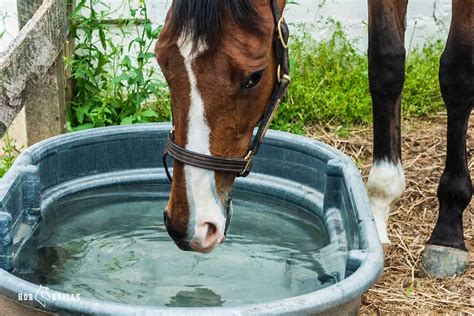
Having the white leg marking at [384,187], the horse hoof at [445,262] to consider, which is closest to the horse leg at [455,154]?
the horse hoof at [445,262]

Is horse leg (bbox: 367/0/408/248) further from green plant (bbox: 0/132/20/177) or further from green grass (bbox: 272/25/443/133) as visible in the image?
green plant (bbox: 0/132/20/177)

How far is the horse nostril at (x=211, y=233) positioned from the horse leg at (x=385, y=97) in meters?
1.01

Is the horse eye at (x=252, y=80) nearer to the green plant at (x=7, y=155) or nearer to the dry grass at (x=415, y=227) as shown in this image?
the dry grass at (x=415, y=227)

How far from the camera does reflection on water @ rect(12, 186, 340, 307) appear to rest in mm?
2227

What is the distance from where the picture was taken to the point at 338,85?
165 inches

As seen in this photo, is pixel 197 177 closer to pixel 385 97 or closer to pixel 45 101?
pixel 385 97

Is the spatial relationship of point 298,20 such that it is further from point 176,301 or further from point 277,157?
point 176,301

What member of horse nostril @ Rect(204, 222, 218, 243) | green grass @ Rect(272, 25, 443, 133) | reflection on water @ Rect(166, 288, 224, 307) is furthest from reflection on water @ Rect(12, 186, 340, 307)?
green grass @ Rect(272, 25, 443, 133)

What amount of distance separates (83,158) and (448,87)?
48.8 inches

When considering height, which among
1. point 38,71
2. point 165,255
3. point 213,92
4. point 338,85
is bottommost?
point 165,255

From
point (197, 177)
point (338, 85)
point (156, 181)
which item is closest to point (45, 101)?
point (156, 181)

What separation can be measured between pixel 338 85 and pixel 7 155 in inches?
66.2

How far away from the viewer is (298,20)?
175 inches

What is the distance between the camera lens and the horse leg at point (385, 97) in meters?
2.75
